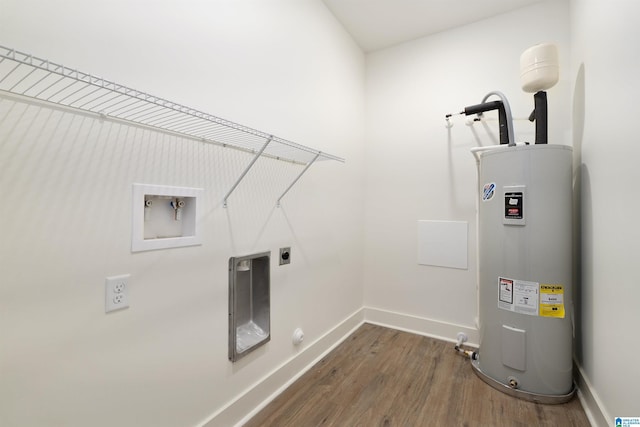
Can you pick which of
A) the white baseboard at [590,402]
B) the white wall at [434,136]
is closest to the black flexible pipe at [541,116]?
the white wall at [434,136]

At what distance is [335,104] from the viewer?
249 centimetres

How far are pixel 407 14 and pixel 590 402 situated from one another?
306 centimetres

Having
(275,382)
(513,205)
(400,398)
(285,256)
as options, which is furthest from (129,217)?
(513,205)

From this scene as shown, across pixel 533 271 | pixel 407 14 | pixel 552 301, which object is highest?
pixel 407 14

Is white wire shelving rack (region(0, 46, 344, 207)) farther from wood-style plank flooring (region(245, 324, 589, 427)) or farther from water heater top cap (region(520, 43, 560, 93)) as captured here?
water heater top cap (region(520, 43, 560, 93))

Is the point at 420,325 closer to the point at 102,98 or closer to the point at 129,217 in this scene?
the point at 129,217

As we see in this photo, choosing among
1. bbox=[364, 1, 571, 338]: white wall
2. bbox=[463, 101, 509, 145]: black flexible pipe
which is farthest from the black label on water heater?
bbox=[364, 1, 571, 338]: white wall

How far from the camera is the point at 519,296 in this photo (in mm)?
1786

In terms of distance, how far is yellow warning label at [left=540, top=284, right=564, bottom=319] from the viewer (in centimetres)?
171

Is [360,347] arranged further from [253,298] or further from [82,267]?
[82,267]

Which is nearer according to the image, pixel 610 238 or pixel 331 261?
pixel 610 238

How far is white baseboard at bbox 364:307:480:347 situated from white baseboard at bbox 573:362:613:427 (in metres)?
0.69

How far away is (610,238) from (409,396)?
144cm

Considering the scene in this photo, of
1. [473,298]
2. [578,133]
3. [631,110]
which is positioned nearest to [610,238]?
[631,110]
